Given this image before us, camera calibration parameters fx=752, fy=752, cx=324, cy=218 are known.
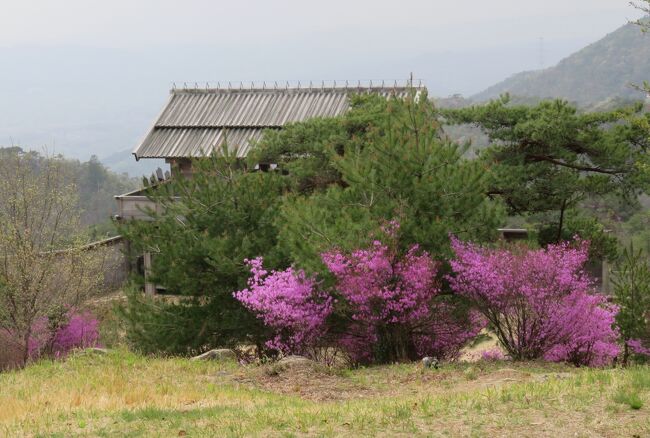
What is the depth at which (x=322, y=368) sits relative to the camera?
12.4 meters

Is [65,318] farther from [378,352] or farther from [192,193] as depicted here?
[378,352]

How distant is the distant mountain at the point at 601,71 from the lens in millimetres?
168250

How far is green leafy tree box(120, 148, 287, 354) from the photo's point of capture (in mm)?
15930

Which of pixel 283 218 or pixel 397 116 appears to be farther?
pixel 283 218

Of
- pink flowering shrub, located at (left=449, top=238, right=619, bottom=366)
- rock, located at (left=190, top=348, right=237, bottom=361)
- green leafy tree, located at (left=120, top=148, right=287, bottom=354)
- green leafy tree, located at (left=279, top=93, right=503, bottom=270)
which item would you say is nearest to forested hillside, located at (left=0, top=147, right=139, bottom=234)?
green leafy tree, located at (left=120, top=148, right=287, bottom=354)

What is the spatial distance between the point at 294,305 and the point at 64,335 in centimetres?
920

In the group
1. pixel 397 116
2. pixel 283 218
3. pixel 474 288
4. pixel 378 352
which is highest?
pixel 397 116

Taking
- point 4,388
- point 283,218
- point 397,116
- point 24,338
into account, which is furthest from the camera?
point 24,338

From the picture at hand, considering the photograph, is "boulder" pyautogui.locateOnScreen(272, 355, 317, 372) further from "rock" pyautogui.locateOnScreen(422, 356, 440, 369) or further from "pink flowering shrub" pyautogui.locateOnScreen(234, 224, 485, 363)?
"rock" pyautogui.locateOnScreen(422, 356, 440, 369)

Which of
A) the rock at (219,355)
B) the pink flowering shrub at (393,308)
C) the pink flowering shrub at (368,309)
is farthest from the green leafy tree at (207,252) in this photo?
the pink flowering shrub at (393,308)

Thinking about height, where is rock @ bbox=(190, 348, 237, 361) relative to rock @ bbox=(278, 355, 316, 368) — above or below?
below

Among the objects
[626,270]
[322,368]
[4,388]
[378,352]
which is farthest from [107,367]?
[626,270]

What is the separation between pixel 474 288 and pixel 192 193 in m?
6.69

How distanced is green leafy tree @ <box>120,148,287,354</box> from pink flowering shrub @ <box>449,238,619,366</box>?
14.7 ft
